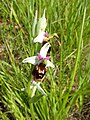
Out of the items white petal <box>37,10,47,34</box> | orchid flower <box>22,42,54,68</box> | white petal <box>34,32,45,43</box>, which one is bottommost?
orchid flower <box>22,42,54,68</box>

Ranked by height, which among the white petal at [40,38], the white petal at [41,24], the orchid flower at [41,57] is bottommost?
the orchid flower at [41,57]

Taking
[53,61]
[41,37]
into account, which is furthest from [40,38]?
[53,61]

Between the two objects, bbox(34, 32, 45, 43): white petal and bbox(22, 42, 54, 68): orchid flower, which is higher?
bbox(34, 32, 45, 43): white petal

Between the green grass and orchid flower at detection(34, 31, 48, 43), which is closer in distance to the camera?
orchid flower at detection(34, 31, 48, 43)

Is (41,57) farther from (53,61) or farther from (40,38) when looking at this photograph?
(53,61)

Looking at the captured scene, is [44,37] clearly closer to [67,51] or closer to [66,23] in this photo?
[67,51]

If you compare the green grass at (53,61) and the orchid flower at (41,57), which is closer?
the orchid flower at (41,57)

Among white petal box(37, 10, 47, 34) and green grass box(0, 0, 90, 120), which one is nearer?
white petal box(37, 10, 47, 34)

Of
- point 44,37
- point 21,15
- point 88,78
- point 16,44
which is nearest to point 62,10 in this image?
point 21,15
